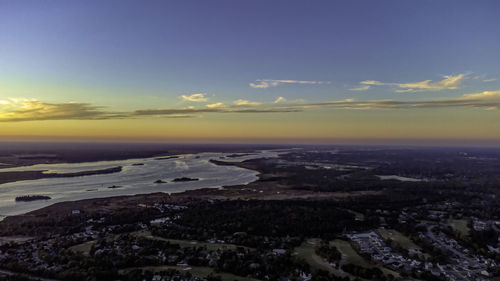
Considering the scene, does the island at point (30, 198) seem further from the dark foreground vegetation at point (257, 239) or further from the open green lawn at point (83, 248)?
the open green lawn at point (83, 248)

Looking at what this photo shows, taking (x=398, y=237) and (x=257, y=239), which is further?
(x=398, y=237)

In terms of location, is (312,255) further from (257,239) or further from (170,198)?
(170,198)

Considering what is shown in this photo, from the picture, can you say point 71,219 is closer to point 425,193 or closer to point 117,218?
point 117,218

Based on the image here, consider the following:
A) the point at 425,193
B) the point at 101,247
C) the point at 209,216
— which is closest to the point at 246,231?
the point at 209,216

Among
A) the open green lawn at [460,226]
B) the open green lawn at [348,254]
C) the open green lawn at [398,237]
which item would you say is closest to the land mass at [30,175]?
the open green lawn at [348,254]

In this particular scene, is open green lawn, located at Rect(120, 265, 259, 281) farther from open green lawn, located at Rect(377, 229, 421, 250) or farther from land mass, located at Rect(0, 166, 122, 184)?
land mass, located at Rect(0, 166, 122, 184)

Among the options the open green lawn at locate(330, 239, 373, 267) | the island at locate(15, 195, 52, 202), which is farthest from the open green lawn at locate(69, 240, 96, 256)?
the island at locate(15, 195, 52, 202)

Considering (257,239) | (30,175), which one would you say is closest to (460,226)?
(257,239)

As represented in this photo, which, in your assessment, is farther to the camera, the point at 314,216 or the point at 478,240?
the point at 314,216
